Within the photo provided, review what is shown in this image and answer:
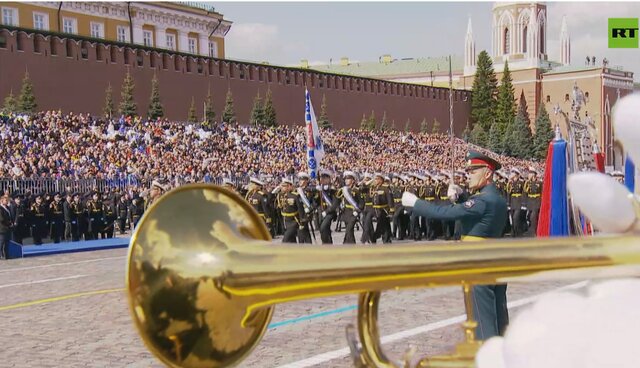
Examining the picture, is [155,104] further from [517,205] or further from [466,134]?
[466,134]

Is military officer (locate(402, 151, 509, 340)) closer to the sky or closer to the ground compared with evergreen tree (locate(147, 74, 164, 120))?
closer to the ground

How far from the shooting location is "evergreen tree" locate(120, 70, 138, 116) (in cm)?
3812

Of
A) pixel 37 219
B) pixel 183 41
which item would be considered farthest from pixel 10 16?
pixel 37 219

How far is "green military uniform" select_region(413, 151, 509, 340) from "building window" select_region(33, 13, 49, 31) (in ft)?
169

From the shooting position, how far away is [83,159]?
77.6 ft

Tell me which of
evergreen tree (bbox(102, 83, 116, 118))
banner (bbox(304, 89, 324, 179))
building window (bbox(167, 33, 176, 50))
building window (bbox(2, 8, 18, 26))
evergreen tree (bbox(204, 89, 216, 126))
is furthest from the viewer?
building window (bbox(167, 33, 176, 50))

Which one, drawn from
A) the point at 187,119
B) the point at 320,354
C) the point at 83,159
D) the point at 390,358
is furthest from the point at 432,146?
the point at 390,358

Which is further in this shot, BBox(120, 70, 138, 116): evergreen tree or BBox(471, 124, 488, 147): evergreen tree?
BBox(471, 124, 488, 147): evergreen tree

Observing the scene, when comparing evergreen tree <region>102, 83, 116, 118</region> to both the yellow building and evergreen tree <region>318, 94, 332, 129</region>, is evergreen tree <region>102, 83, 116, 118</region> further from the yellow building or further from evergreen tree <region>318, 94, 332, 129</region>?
evergreen tree <region>318, 94, 332, 129</region>

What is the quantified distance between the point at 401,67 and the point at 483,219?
10665 cm

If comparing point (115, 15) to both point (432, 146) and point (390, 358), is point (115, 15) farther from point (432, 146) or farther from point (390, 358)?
point (390, 358)

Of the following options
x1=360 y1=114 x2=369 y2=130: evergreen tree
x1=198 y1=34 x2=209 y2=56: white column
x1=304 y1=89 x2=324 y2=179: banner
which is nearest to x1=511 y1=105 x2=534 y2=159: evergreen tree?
x1=360 y1=114 x2=369 y2=130: evergreen tree

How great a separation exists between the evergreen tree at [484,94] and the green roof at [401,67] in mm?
25610

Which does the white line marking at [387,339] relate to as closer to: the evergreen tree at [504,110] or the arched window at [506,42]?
the evergreen tree at [504,110]
